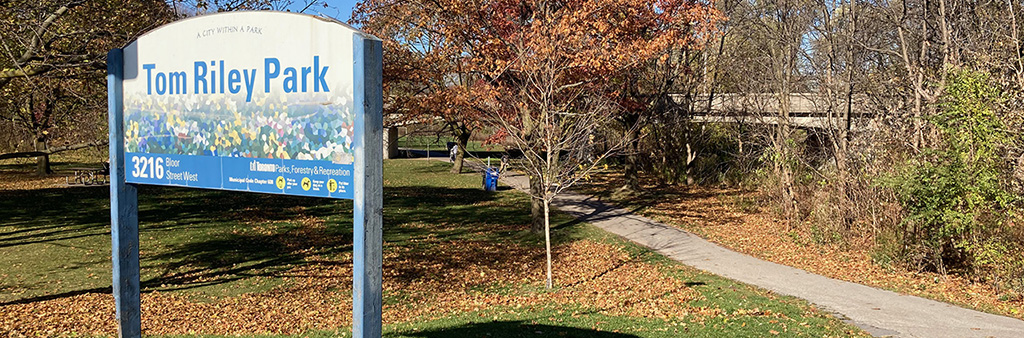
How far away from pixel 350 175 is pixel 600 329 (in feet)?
17.8

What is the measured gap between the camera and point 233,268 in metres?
15.3

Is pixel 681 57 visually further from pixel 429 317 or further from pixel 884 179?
pixel 429 317

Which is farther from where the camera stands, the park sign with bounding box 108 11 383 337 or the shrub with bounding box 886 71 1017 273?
the shrub with bounding box 886 71 1017 273

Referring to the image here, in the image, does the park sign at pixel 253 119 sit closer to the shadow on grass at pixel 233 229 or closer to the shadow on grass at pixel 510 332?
the shadow on grass at pixel 510 332

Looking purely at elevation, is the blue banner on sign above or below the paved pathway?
above

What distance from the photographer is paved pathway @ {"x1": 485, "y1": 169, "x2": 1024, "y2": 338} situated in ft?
33.2

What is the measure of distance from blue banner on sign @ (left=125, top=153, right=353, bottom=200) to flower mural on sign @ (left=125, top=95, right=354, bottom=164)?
0.20 feet

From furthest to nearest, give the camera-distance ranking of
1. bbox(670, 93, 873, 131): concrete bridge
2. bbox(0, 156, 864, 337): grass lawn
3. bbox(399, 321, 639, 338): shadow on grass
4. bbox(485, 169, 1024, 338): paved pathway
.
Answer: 1. bbox(670, 93, 873, 131): concrete bridge
2. bbox(0, 156, 864, 337): grass lawn
3. bbox(485, 169, 1024, 338): paved pathway
4. bbox(399, 321, 639, 338): shadow on grass

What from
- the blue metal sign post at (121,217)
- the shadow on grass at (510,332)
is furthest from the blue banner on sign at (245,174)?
the shadow on grass at (510,332)

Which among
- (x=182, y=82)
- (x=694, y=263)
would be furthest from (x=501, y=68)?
(x=182, y=82)

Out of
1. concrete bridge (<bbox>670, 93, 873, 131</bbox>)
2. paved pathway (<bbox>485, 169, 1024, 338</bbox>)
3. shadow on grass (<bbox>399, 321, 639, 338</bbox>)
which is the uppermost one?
concrete bridge (<bbox>670, 93, 873, 131</bbox>)

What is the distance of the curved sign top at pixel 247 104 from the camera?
17.6 feet

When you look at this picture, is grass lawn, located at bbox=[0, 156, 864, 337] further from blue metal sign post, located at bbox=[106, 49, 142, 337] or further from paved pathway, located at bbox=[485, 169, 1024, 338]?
blue metal sign post, located at bbox=[106, 49, 142, 337]

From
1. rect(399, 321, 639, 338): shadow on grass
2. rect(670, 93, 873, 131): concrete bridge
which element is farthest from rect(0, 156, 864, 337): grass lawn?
rect(670, 93, 873, 131): concrete bridge
